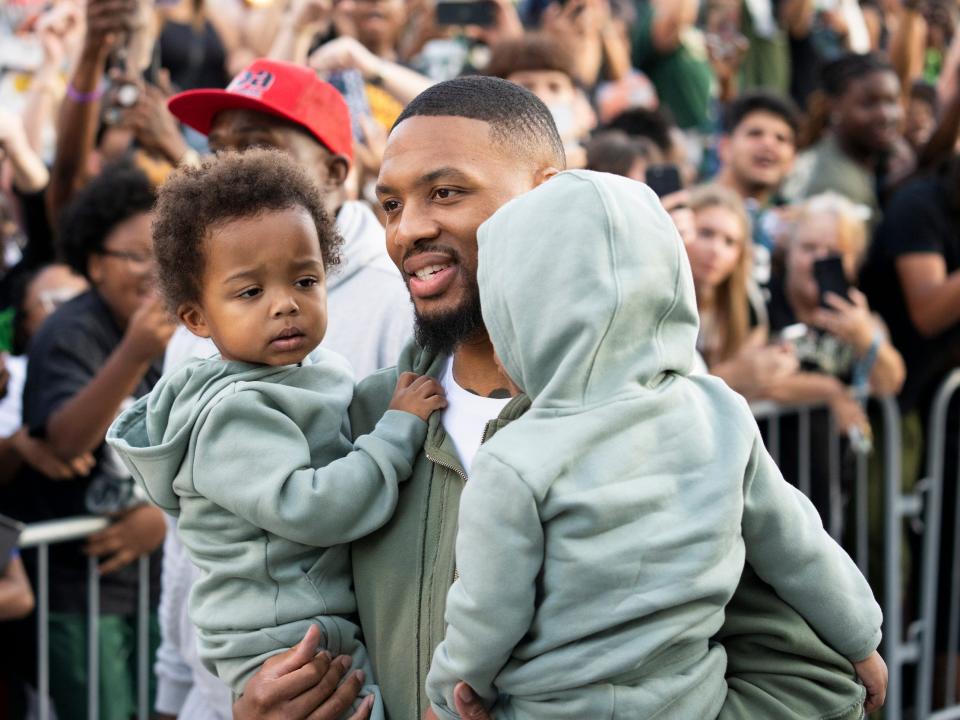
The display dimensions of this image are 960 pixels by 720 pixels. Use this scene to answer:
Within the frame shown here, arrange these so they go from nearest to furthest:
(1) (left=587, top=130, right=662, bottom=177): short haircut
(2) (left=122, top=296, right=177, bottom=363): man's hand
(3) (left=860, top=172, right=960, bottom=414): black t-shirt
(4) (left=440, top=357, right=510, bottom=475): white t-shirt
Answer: (4) (left=440, top=357, right=510, bottom=475): white t-shirt
(2) (left=122, top=296, right=177, bottom=363): man's hand
(1) (left=587, top=130, right=662, bottom=177): short haircut
(3) (left=860, top=172, right=960, bottom=414): black t-shirt

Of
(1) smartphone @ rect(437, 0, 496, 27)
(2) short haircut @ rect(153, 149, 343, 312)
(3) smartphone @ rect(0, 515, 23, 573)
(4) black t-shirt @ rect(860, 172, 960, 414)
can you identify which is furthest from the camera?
(1) smartphone @ rect(437, 0, 496, 27)

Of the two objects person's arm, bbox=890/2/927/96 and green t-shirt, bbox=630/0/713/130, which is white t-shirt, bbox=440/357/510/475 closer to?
green t-shirt, bbox=630/0/713/130

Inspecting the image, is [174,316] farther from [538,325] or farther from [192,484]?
[538,325]

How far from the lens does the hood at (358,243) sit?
3.02 m

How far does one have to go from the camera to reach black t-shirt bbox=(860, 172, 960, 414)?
5.72 m

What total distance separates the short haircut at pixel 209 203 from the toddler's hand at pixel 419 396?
0.36 m

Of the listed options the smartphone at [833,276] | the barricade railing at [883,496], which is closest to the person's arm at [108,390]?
the barricade railing at [883,496]

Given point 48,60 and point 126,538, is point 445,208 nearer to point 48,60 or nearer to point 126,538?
point 126,538

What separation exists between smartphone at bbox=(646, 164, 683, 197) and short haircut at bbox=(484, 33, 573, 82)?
4.35 feet

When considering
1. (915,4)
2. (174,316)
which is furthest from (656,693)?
(915,4)

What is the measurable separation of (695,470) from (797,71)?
8.40m

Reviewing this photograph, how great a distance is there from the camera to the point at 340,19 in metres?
6.62

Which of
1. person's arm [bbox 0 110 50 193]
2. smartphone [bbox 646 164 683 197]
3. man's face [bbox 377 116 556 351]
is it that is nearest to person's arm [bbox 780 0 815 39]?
smartphone [bbox 646 164 683 197]

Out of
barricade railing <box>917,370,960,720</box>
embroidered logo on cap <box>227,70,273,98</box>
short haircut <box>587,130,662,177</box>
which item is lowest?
barricade railing <box>917,370,960,720</box>
